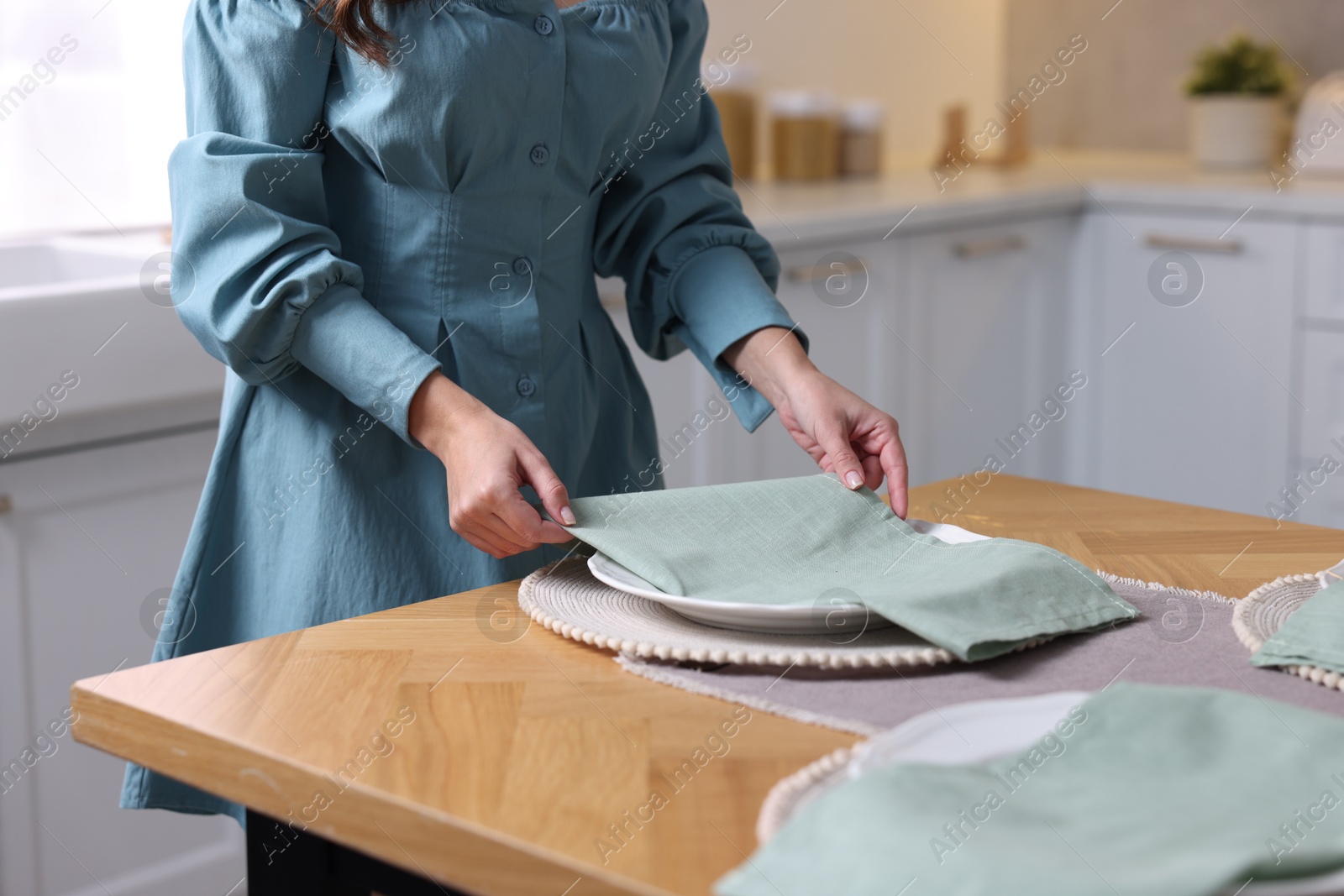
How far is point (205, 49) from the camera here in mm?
835

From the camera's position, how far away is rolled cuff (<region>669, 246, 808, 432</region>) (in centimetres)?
98

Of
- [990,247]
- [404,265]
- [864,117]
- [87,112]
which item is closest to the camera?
[404,265]

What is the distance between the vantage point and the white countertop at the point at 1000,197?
2.04 metres

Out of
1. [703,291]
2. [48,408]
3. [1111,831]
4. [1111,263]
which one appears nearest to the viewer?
[1111,831]

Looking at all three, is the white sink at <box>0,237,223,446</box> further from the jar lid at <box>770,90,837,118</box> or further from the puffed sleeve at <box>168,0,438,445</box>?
the jar lid at <box>770,90,837,118</box>

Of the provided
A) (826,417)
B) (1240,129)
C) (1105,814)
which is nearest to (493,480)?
(826,417)

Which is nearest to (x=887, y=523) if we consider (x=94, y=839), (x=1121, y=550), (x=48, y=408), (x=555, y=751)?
(x=1121, y=550)

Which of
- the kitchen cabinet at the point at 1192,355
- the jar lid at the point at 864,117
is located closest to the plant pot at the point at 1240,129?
the kitchen cabinet at the point at 1192,355

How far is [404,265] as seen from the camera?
916 mm

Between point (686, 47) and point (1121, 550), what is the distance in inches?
19.9

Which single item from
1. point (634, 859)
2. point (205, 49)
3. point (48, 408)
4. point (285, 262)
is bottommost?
point (48, 408)

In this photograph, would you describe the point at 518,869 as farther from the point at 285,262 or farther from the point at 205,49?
the point at 205,49

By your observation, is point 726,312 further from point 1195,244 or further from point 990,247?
point 1195,244

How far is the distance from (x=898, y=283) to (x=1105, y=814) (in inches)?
73.0
